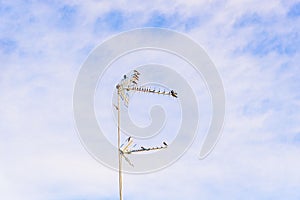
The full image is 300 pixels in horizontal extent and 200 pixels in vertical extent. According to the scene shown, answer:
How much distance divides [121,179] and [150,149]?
361cm

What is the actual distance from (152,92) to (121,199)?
9.79m

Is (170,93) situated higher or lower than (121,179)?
higher

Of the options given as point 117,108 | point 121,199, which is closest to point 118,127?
point 117,108

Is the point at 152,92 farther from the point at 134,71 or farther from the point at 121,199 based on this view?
the point at 121,199

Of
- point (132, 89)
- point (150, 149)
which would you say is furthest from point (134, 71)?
point (150, 149)

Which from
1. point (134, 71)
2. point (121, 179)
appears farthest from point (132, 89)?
point (121, 179)

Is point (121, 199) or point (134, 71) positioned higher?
point (134, 71)

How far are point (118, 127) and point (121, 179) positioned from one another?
4609 mm

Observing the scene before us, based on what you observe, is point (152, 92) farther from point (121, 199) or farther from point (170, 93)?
point (121, 199)

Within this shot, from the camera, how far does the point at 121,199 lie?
244 ft

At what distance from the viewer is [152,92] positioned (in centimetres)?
7744

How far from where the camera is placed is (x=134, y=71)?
254 feet

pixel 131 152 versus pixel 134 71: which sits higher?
pixel 134 71

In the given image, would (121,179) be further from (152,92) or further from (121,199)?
(152,92)
